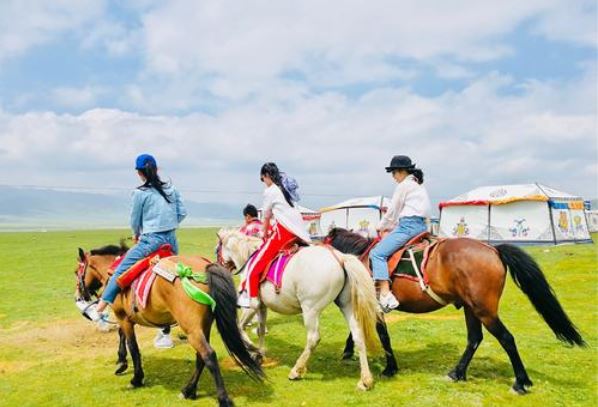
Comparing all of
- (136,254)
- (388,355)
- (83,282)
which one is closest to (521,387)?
(388,355)

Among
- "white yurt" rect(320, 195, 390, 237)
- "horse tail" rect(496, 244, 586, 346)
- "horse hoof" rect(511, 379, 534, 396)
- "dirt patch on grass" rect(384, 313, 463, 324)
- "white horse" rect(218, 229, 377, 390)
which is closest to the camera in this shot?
"horse hoof" rect(511, 379, 534, 396)

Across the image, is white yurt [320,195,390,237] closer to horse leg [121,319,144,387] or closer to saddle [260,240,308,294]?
saddle [260,240,308,294]

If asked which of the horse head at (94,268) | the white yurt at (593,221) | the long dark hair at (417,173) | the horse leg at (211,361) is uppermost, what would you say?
the long dark hair at (417,173)

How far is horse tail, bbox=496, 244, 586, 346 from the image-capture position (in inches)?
231

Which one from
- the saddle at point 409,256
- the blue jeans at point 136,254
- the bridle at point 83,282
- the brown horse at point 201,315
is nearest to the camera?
the brown horse at point 201,315

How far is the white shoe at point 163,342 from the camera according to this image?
829cm

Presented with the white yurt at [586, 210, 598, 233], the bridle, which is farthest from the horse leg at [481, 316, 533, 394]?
the white yurt at [586, 210, 598, 233]

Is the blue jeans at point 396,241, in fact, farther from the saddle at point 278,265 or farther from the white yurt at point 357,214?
the white yurt at point 357,214

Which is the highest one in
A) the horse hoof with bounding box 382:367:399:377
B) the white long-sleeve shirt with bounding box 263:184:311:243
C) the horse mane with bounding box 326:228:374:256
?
the white long-sleeve shirt with bounding box 263:184:311:243

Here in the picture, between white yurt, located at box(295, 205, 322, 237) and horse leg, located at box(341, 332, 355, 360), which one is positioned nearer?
horse leg, located at box(341, 332, 355, 360)

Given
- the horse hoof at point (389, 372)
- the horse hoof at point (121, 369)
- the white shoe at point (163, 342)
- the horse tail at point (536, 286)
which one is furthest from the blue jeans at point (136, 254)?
the horse tail at point (536, 286)

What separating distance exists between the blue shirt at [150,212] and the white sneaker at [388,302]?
2.99 m

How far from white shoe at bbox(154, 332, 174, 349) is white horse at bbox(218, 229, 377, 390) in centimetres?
288

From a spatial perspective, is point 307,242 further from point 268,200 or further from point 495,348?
point 495,348
